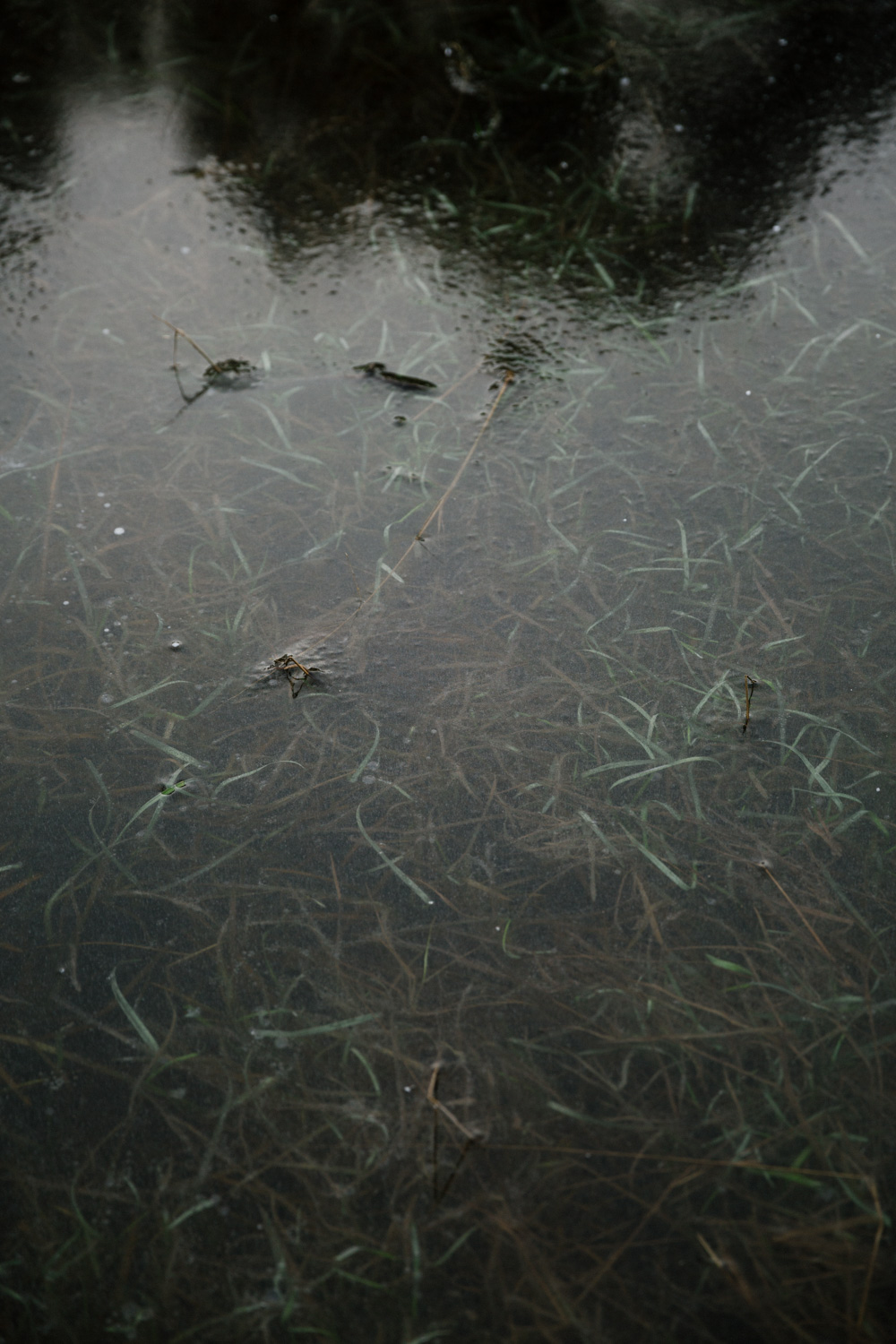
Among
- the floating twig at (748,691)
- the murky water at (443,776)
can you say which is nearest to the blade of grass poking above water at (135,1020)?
the murky water at (443,776)

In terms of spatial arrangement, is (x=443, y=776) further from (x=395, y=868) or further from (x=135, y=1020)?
(x=135, y=1020)

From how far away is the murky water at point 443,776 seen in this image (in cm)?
97

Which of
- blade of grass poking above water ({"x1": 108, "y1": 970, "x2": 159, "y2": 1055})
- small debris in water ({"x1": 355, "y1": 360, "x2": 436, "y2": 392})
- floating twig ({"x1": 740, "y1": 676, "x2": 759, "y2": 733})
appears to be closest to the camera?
blade of grass poking above water ({"x1": 108, "y1": 970, "x2": 159, "y2": 1055})

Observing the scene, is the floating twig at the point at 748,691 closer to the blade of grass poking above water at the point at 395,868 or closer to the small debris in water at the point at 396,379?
the blade of grass poking above water at the point at 395,868

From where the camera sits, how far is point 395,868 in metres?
1.19

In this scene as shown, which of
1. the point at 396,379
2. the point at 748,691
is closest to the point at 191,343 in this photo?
the point at 396,379

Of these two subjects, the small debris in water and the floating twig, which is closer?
the floating twig

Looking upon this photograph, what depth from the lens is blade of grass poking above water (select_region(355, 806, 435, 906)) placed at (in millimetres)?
1173

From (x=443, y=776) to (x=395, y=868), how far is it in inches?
5.4

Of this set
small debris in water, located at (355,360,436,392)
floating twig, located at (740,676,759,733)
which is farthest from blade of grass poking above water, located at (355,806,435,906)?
small debris in water, located at (355,360,436,392)

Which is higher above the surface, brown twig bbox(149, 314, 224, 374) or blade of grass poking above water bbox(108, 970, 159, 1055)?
brown twig bbox(149, 314, 224, 374)

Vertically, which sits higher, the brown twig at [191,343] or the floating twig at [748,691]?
the brown twig at [191,343]

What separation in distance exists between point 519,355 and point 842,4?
1421 mm

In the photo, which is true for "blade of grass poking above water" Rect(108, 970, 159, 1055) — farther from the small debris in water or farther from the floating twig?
the small debris in water
